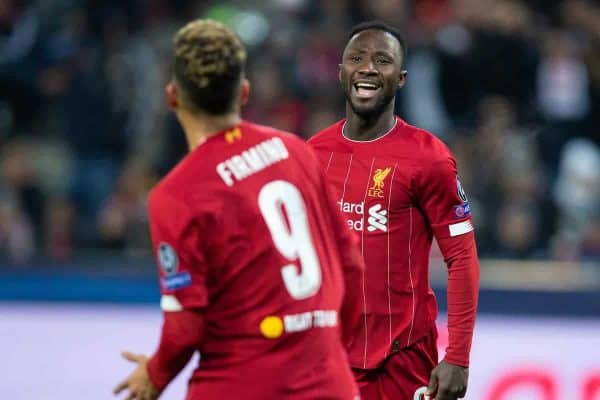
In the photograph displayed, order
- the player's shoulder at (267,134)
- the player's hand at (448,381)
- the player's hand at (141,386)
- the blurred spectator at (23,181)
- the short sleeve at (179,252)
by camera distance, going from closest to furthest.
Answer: the short sleeve at (179,252), the player's hand at (141,386), the player's shoulder at (267,134), the player's hand at (448,381), the blurred spectator at (23,181)

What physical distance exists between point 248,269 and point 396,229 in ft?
3.62

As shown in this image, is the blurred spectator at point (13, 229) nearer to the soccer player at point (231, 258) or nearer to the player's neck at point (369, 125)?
the player's neck at point (369, 125)

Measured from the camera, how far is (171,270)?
9.70 feet

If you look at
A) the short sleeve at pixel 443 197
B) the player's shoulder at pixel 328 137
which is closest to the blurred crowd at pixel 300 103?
the player's shoulder at pixel 328 137

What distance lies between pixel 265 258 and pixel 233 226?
12 centimetres

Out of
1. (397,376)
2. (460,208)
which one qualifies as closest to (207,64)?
(460,208)

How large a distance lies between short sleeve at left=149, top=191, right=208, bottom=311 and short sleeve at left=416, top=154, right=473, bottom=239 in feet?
3.95

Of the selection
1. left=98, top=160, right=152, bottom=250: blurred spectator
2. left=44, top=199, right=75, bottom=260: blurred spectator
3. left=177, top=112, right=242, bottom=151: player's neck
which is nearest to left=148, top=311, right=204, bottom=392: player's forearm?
left=177, top=112, right=242, bottom=151: player's neck

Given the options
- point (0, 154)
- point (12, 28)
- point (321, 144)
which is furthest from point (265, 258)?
point (12, 28)

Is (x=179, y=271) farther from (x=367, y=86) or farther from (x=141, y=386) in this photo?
(x=367, y=86)

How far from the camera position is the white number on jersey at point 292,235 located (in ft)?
9.95

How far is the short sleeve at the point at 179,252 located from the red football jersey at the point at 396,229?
1.17 m

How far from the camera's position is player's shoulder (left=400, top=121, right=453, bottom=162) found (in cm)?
396

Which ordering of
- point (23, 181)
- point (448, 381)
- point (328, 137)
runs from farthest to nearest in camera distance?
point (23, 181) < point (328, 137) < point (448, 381)
